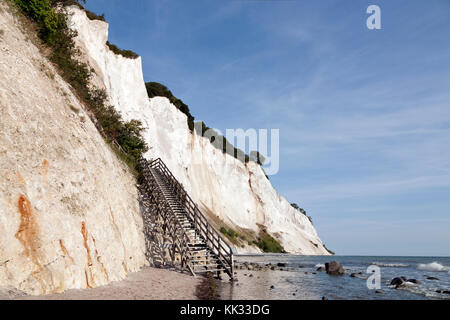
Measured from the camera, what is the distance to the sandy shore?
7.25m

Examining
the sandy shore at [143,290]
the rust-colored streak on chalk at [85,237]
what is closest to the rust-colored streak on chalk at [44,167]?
the rust-colored streak on chalk at [85,237]

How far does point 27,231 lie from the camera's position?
7.26m

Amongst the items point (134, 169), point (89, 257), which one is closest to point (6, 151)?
point (89, 257)

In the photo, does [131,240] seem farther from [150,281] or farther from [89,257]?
[89,257]

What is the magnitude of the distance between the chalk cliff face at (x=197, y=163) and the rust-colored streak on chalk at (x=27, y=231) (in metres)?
24.1

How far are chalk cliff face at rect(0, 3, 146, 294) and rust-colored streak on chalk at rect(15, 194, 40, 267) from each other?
0.02 m

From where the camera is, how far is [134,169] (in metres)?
20.9

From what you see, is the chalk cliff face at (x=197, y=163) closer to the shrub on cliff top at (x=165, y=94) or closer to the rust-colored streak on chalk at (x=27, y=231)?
the shrub on cliff top at (x=165, y=94)

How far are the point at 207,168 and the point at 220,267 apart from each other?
38.0 m

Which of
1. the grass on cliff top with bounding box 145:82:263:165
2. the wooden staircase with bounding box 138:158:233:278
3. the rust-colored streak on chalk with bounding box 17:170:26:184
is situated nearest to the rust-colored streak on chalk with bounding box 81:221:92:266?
the rust-colored streak on chalk with bounding box 17:170:26:184

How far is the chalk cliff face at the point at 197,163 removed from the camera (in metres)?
32.1

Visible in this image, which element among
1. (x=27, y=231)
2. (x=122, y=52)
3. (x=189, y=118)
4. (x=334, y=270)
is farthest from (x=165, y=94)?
(x=27, y=231)

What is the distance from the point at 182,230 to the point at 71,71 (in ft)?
41.6

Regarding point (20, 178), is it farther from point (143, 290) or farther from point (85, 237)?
point (143, 290)
